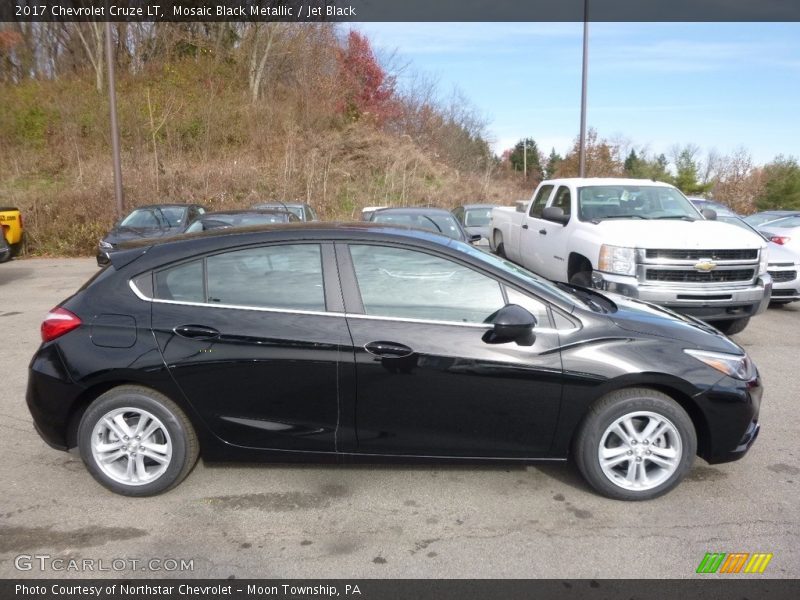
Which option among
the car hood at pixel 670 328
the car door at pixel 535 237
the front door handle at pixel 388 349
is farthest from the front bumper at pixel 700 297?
the front door handle at pixel 388 349

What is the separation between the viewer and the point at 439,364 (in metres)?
3.53

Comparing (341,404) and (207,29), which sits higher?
(207,29)

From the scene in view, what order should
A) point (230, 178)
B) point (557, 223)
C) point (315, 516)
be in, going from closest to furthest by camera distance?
point (315, 516)
point (557, 223)
point (230, 178)

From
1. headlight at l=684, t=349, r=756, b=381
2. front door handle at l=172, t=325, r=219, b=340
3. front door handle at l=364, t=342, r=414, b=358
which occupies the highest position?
front door handle at l=172, t=325, r=219, b=340

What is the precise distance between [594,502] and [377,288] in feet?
5.80

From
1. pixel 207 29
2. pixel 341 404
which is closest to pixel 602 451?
pixel 341 404

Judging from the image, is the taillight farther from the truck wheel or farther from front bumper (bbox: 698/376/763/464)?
the truck wheel

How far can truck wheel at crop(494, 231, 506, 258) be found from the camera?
11.9m

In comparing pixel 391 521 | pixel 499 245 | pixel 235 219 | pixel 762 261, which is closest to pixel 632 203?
pixel 762 261

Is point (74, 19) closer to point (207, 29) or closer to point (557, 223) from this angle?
point (207, 29)

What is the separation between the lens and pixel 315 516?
3.55 meters

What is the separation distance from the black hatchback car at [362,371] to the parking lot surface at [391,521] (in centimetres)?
24
